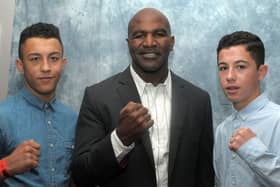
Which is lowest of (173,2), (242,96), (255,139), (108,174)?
(108,174)

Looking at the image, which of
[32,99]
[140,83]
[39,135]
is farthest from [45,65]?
[140,83]

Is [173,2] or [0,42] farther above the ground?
[173,2]

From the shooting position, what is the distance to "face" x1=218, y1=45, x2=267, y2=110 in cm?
138

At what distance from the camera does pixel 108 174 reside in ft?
4.50

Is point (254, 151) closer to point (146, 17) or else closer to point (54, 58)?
point (146, 17)

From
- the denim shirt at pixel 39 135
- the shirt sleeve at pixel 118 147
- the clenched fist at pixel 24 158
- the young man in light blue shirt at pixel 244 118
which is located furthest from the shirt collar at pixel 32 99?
the young man in light blue shirt at pixel 244 118

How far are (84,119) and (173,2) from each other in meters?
0.73

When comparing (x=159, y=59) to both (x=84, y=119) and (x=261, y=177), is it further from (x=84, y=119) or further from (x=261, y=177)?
(x=261, y=177)

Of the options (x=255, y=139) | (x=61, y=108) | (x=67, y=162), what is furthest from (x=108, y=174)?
(x=255, y=139)

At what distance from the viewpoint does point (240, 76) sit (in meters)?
1.38

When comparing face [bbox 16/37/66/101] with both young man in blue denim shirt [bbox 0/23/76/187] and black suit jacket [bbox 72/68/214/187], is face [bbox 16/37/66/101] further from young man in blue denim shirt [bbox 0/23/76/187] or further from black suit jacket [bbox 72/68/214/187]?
black suit jacket [bbox 72/68/214/187]

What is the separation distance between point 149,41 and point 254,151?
557 millimetres

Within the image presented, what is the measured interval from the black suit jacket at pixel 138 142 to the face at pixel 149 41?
0.29 feet

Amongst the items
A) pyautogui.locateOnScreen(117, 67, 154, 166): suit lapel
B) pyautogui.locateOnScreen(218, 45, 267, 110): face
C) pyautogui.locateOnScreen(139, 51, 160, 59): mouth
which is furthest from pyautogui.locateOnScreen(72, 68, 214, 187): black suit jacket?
pyautogui.locateOnScreen(218, 45, 267, 110): face
